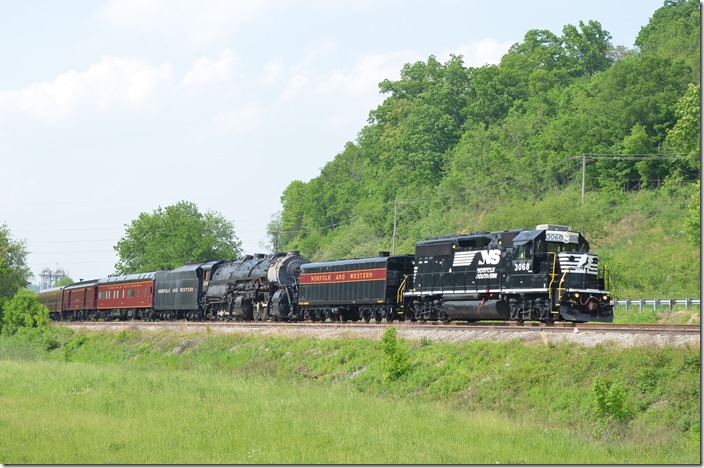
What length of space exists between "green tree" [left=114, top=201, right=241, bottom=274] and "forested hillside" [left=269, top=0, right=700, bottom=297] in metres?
14.1

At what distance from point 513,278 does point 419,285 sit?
5.94 meters

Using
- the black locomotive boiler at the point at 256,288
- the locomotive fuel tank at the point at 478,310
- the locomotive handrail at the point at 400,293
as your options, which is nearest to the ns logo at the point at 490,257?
the locomotive fuel tank at the point at 478,310

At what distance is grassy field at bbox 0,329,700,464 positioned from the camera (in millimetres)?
20156

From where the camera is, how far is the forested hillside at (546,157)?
59438 millimetres

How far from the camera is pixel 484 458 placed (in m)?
19.6

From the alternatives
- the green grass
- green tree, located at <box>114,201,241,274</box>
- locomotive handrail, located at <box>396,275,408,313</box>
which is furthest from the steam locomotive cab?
green tree, located at <box>114,201,241,274</box>

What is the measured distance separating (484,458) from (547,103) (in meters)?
81.3

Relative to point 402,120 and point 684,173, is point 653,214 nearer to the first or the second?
point 684,173

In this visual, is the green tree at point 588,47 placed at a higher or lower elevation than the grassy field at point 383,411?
higher

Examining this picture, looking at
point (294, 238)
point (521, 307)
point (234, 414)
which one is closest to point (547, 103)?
point (294, 238)

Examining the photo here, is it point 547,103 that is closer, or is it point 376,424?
point 376,424

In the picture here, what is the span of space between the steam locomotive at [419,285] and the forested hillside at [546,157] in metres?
15.7

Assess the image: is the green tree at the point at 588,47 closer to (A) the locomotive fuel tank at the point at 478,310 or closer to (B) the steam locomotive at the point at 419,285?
(B) the steam locomotive at the point at 419,285

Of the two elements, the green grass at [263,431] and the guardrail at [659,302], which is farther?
the guardrail at [659,302]
